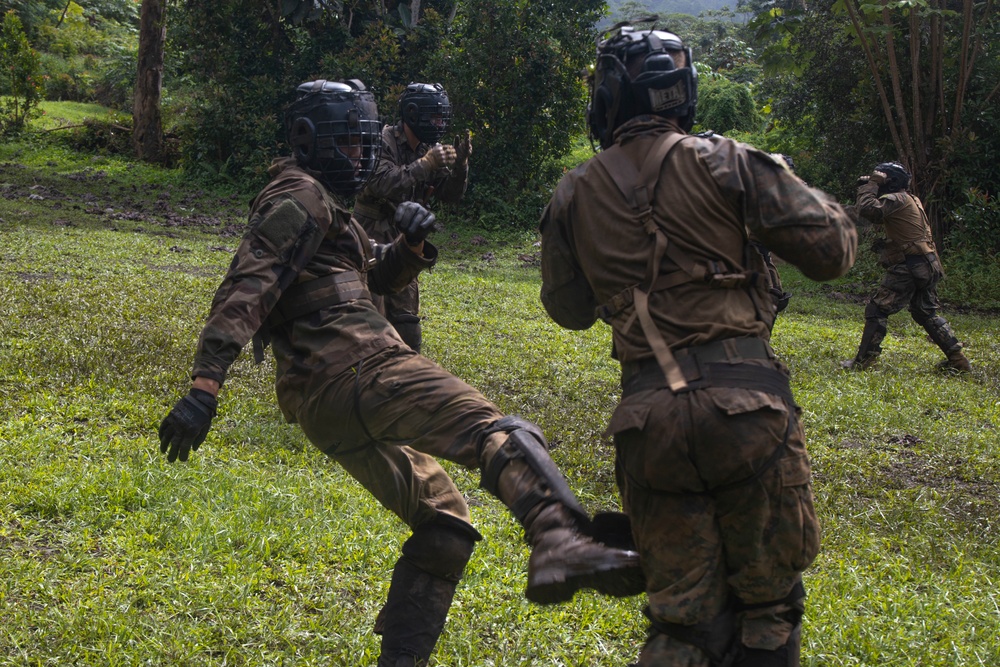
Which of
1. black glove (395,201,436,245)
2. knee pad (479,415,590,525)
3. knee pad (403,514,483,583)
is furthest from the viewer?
black glove (395,201,436,245)

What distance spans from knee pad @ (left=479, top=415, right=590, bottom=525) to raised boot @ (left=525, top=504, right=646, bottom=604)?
0.07 metres

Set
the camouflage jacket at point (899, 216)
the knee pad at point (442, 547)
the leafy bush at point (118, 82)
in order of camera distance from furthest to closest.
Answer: the leafy bush at point (118, 82)
the camouflage jacket at point (899, 216)
the knee pad at point (442, 547)

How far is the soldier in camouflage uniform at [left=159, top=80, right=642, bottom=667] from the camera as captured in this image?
3.30 metres

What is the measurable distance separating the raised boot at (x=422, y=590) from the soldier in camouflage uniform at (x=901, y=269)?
719 cm

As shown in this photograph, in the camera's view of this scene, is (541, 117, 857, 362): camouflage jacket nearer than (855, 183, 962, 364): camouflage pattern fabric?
Yes

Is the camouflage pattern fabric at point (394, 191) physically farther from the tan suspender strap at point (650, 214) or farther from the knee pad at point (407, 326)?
the tan suspender strap at point (650, 214)

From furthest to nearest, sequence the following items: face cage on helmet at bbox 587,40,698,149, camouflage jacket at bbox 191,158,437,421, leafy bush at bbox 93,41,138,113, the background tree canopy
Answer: leafy bush at bbox 93,41,138,113 → the background tree canopy → camouflage jacket at bbox 191,158,437,421 → face cage on helmet at bbox 587,40,698,149

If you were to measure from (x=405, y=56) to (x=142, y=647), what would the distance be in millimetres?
17318

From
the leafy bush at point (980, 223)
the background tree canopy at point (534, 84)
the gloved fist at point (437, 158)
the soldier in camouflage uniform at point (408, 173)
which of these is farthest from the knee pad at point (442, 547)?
the leafy bush at point (980, 223)

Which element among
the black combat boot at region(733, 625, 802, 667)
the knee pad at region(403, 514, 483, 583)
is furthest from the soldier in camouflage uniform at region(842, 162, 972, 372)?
the black combat boot at region(733, 625, 802, 667)

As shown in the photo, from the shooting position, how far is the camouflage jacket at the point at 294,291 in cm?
348

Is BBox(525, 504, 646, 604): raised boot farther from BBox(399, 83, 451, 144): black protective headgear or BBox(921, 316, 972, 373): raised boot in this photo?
BBox(921, 316, 972, 373): raised boot

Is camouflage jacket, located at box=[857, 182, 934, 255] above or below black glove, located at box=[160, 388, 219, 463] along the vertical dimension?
below

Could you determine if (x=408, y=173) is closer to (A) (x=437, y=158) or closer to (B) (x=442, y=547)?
(A) (x=437, y=158)
